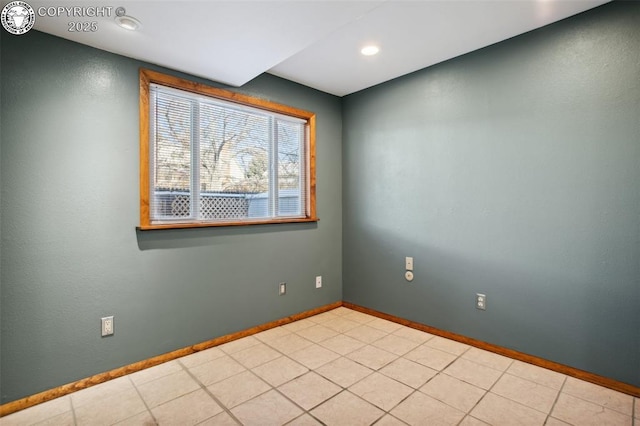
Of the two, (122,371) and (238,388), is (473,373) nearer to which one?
(238,388)

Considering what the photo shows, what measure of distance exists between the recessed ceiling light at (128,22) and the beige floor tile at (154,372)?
2.34m

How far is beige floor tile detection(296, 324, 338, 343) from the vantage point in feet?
9.71

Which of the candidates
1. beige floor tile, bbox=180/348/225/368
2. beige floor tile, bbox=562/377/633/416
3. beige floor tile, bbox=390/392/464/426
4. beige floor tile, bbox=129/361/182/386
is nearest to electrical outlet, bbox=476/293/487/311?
beige floor tile, bbox=562/377/633/416

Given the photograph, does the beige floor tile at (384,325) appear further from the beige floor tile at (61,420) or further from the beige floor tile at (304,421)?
the beige floor tile at (61,420)

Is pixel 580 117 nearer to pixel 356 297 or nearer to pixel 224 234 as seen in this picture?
pixel 356 297

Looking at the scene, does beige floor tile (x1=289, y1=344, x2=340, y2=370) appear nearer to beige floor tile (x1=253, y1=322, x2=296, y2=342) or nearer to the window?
beige floor tile (x1=253, y1=322, x2=296, y2=342)

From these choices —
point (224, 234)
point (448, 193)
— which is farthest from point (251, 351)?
point (448, 193)

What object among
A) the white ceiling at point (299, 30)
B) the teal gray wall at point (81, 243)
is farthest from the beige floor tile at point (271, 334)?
the white ceiling at point (299, 30)

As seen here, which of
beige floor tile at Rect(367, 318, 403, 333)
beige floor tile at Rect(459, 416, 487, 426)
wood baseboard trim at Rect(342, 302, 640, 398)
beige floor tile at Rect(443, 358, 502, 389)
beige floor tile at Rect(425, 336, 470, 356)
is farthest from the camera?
beige floor tile at Rect(367, 318, 403, 333)

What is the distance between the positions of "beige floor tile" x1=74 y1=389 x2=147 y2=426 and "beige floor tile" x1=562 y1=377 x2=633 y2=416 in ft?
9.00

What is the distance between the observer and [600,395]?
204 cm

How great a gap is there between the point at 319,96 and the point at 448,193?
1.80 m

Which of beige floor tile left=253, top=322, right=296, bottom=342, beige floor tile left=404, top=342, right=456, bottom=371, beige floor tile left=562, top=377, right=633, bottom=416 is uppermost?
beige floor tile left=253, top=322, right=296, bottom=342

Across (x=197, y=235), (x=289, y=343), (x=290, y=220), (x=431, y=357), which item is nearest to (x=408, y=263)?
(x=431, y=357)
